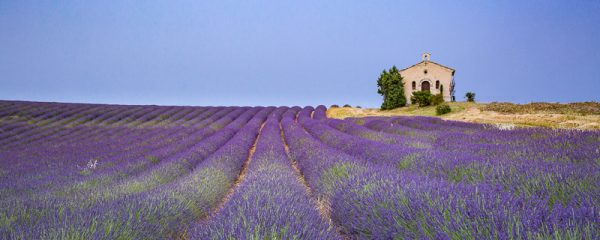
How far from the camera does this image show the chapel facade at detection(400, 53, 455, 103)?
30.6m

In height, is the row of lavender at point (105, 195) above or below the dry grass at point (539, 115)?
below

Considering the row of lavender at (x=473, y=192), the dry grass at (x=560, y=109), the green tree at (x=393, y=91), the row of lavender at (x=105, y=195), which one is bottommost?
the row of lavender at (x=105, y=195)

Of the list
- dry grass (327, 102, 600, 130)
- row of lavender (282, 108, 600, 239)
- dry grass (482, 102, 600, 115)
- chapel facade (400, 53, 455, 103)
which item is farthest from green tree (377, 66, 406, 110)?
row of lavender (282, 108, 600, 239)

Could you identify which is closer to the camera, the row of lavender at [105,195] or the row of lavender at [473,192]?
the row of lavender at [473,192]

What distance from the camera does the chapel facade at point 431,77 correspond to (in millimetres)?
30609

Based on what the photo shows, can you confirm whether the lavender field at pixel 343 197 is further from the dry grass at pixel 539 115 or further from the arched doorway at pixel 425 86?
the arched doorway at pixel 425 86

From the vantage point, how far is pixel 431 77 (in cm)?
3077

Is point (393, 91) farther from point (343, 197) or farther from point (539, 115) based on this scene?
point (343, 197)

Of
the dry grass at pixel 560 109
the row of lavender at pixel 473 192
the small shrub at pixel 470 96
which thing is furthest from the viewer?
the small shrub at pixel 470 96

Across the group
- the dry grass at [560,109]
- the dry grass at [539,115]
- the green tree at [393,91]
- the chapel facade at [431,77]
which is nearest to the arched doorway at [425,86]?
the chapel facade at [431,77]

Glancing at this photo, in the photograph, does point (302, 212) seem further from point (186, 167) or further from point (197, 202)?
point (186, 167)

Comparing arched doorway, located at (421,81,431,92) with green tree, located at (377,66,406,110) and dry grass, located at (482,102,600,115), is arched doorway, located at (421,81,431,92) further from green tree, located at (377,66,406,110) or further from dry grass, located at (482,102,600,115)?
dry grass, located at (482,102,600,115)

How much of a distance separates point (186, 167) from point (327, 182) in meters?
3.18

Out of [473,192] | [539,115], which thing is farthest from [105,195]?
[539,115]
